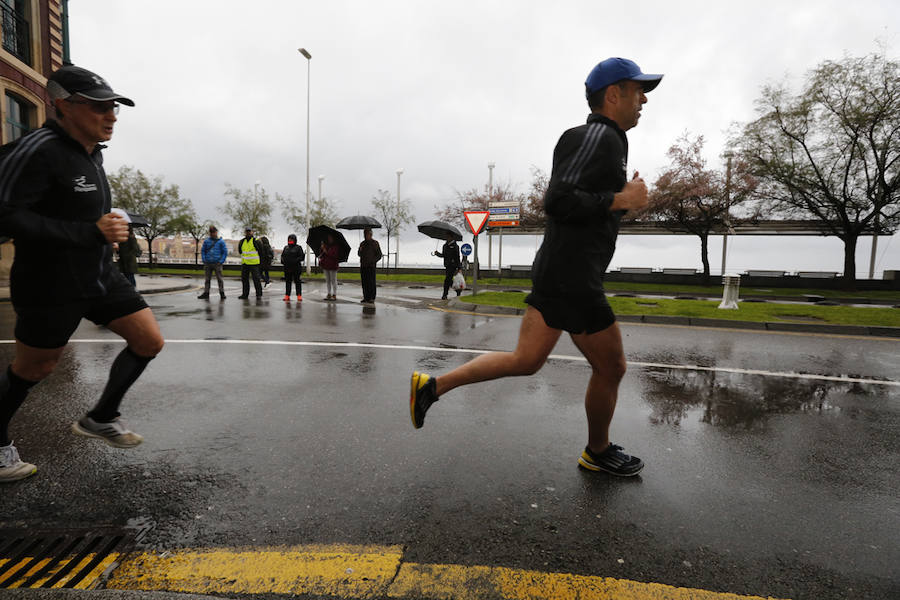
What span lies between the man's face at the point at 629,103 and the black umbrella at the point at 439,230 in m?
12.6

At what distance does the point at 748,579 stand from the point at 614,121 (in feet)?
6.50

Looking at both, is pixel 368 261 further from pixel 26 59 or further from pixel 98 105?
pixel 26 59

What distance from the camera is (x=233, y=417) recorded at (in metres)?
3.33

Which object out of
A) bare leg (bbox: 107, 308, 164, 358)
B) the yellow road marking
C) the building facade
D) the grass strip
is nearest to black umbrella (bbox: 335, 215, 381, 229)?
the grass strip

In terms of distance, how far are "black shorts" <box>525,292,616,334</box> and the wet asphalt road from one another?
2.58 ft

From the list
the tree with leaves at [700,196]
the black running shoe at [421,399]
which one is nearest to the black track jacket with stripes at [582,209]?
the black running shoe at [421,399]

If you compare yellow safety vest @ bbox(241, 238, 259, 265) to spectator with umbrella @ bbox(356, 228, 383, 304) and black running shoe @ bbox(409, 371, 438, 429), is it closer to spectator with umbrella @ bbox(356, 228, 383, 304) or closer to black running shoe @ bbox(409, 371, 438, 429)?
Result: spectator with umbrella @ bbox(356, 228, 383, 304)

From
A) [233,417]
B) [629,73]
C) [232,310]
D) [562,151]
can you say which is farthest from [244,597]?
[232,310]

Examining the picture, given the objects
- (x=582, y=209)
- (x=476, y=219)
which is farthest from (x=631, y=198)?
(x=476, y=219)

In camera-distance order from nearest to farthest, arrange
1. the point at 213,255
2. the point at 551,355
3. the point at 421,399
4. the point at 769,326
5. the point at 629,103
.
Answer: the point at 629,103, the point at 421,399, the point at 551,355, the point at 769,326, the point at 213,255

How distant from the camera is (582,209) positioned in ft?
7.27

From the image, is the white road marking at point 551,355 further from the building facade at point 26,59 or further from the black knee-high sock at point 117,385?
the building facade at point 26,59

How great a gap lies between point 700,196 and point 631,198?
29.3 meters

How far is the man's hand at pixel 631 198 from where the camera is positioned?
7.38 ft
